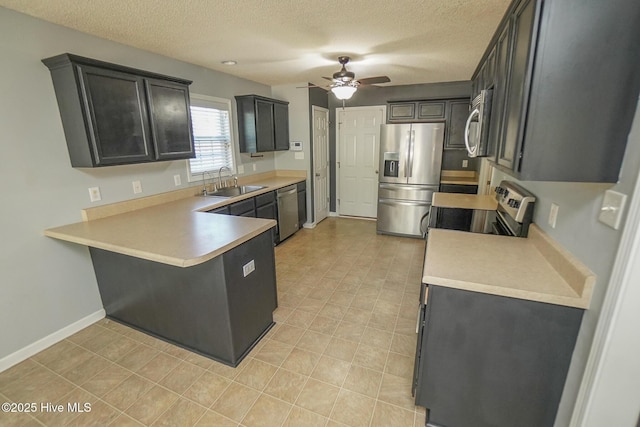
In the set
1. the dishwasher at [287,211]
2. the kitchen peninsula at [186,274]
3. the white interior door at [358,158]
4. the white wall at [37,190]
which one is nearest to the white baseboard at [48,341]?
the white wall at [37,190]

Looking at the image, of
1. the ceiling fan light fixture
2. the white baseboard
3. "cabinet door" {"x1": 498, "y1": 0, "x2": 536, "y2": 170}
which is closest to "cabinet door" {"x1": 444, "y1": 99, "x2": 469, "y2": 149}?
the ceiling fan light fixture

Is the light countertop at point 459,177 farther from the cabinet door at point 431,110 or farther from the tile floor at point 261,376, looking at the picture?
the tile floor at point 261,376

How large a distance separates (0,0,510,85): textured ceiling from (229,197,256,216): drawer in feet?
5.04

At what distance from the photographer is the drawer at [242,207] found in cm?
314

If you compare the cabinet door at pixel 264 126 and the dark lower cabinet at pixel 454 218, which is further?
the cabinet door at pixel 264 126

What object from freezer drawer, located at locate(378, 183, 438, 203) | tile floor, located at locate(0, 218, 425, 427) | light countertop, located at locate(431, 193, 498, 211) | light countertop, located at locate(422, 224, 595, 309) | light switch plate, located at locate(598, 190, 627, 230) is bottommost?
tile floor, located at locate(0, 218, 425, 427)

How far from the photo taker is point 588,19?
1.00 metres

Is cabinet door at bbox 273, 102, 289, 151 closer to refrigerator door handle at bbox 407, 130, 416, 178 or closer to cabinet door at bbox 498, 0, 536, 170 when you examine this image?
refrigerator door handle at bbox 407, 130, 416, 178

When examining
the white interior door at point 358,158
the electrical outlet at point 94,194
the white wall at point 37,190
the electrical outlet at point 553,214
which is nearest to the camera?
the electrical outlet at point 553,214

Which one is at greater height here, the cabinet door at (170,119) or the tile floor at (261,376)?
the cabinet door at (170,119)

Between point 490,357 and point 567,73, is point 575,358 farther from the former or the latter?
point 567,73

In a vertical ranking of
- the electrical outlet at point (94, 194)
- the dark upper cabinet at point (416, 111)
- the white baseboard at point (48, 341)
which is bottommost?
the white baseboard at point (48, 341)

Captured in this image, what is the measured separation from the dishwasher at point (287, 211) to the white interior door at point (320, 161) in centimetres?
62

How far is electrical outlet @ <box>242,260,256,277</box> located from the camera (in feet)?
6.56
